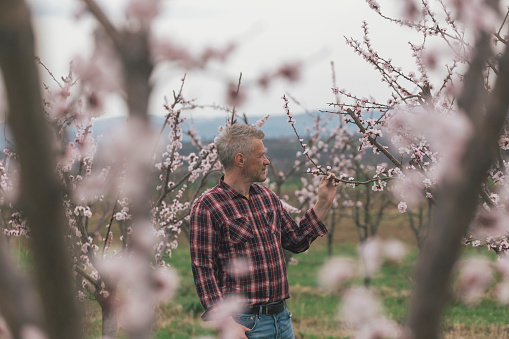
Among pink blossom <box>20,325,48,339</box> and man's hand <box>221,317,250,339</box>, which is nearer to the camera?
pink blossom <box>20,325,48,339</box>

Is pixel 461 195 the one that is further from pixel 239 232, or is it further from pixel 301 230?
pixel 301 230

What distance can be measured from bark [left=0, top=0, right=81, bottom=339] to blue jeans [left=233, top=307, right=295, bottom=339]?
8.44 feet

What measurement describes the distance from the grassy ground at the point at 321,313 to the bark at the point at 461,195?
19.0 ft

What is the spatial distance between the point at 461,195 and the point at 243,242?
8.77ft

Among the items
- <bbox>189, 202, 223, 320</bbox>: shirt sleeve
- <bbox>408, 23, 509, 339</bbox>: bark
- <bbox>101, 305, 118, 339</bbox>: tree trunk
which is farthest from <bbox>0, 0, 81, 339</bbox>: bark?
<bbox>101, 305, 118, 339</bbox>: tree trunk

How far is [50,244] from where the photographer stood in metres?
0.58

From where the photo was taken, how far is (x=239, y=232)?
3152mm

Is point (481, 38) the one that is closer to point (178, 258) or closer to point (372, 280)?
point (372, 280)

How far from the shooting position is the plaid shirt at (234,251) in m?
3.09

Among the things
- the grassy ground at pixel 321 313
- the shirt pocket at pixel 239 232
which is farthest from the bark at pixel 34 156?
the grassy ground at pixel 321 313

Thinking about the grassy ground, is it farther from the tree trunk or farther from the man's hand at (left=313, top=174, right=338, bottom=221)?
the man's hand at (left=313, top=174, right=338, bottom=221)

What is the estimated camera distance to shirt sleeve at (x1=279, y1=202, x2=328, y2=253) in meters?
3.46

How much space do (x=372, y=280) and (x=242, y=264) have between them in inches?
417

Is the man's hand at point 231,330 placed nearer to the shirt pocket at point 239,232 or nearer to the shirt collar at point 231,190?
the shirt pocket at point 239,232
